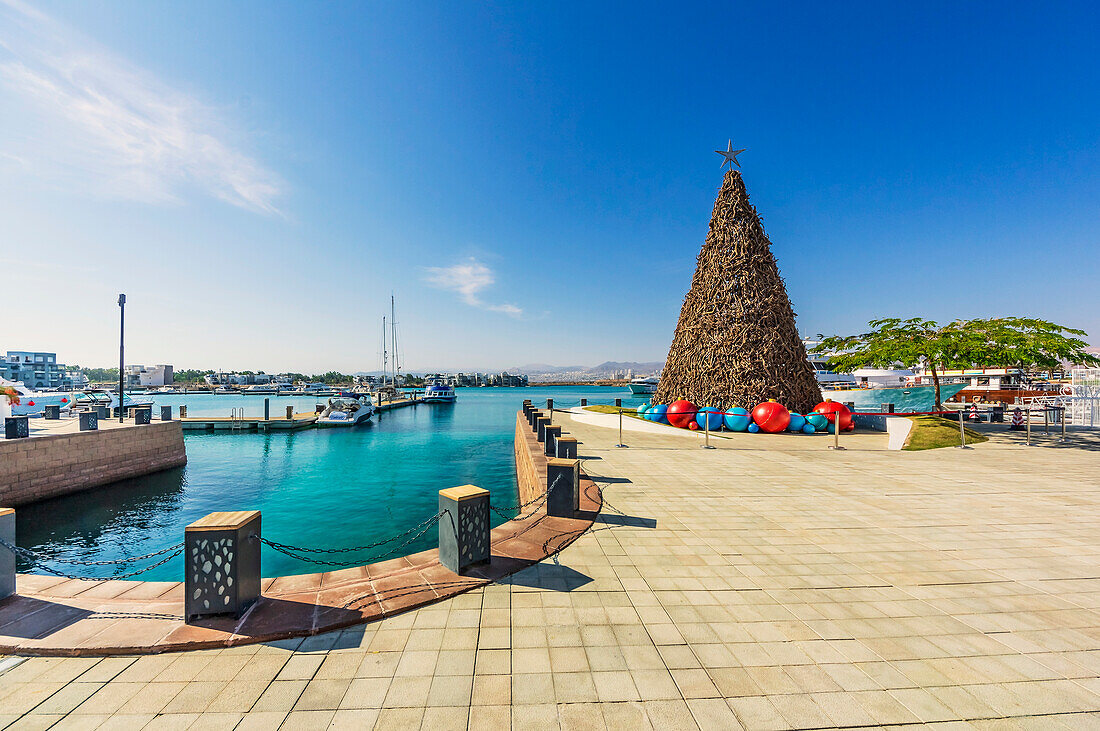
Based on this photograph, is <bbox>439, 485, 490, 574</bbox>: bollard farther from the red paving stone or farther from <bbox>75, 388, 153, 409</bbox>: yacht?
<bbox>75, 388, 153, 409</bbox>: yacht

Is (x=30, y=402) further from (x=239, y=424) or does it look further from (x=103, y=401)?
(x=103, y=401)

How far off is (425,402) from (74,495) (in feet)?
198

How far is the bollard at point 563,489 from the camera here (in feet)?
24.2

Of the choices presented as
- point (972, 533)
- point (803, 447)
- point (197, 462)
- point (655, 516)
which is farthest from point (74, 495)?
point (803, 447)

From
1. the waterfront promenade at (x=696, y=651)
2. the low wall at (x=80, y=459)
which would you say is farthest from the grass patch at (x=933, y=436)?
the low wall at (x=80, y=459)

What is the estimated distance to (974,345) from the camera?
1628 cm

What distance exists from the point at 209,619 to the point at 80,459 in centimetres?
1873

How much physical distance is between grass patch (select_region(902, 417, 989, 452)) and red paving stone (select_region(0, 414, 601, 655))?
53.3 feet

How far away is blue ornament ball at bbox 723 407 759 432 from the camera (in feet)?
63.3

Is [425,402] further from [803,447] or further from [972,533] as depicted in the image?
[972,533]

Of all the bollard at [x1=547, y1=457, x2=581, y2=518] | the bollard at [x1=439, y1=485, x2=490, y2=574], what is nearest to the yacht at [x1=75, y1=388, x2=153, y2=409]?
the bollard at [x1=547, y1=457, x2=581, y2=518]

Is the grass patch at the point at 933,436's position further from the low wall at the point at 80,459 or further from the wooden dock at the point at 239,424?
the wooden dock at the point at 239,424

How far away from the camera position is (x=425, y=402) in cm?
7544

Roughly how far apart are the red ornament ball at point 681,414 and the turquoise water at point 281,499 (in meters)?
8.32
